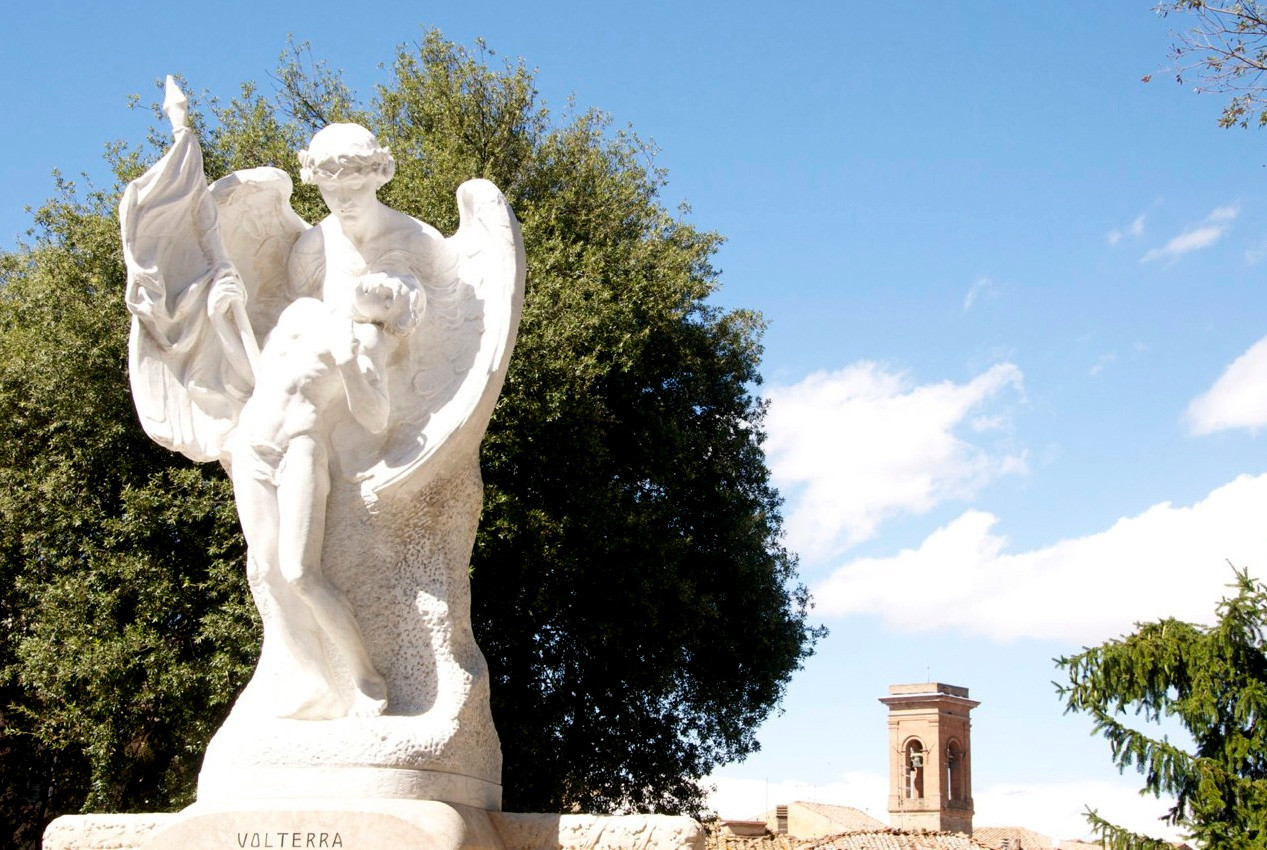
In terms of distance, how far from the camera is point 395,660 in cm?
593

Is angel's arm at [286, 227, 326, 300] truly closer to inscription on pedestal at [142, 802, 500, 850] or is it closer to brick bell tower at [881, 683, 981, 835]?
inscription on pedestal at [142, 802, 500, 850]

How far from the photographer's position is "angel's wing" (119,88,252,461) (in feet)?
20.3

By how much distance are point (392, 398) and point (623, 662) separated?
30.7 feet

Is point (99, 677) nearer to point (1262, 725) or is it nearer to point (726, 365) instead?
point (726, 365)

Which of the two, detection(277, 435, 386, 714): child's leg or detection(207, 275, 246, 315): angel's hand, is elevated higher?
detection(207, 275, 246, 315): angel's hand

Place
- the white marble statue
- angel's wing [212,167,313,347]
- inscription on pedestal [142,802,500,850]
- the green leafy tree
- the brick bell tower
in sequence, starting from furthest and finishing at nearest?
the brick bell tower, the green leafy tree, angel's wing [212,167,313,347], the white marble statue, inscription on pedestal [142,802,500,850]

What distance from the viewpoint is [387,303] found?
6.00 metres

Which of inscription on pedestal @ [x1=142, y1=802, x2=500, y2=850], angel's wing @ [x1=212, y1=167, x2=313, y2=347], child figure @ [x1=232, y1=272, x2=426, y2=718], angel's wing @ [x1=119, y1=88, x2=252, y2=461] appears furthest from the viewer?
angel's wing @ [x1=212, y1=167, x2=313, y2=347]

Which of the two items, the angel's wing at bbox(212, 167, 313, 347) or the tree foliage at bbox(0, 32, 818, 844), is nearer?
the angel's wing at bbox(212, 167, 313, 347)

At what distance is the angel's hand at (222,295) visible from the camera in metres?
6.25

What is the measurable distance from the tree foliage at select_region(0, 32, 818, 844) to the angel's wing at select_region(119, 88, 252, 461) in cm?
654

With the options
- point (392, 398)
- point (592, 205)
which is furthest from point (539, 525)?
point (392, 398)

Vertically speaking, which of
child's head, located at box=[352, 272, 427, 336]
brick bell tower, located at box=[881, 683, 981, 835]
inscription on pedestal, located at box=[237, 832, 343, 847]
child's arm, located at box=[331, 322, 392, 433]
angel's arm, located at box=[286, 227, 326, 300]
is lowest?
inscription on pedestal, located at box=[237, 832, 343, 847]

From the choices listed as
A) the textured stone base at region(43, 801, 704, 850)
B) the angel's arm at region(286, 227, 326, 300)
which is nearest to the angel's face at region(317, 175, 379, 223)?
the angel's arm at region(286, 227, 326, 300)
